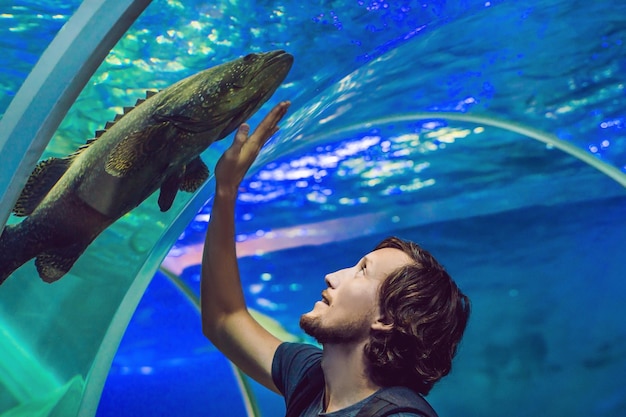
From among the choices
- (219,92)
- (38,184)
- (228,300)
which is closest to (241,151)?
(219,92)

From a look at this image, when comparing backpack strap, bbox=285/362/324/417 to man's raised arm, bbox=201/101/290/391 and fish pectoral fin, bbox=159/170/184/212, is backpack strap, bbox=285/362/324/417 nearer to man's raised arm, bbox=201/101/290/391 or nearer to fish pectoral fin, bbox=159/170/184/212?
man's raised arm, bbox=201/101/290/391

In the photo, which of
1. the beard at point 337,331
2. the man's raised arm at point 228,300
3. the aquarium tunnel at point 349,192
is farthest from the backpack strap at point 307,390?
the aquarium tunnel at point 349,192

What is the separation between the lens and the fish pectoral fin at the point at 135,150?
2463 millimetres

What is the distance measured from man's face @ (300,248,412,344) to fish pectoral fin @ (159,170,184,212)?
766 mm

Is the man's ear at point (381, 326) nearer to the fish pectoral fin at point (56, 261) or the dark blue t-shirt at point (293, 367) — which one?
the dark blue t-shirt at point (293, 367)

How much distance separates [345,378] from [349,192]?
552 centimetres

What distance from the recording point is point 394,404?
2.09 metres

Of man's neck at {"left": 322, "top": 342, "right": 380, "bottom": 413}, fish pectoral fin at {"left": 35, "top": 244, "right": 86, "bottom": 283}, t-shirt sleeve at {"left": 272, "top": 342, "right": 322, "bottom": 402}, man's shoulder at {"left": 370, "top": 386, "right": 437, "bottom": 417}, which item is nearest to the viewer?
man's shoulder at {"left": 370, "top": 386, "right": 437, "bottom": 417}

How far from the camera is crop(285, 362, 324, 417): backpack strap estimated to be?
8.02 ft

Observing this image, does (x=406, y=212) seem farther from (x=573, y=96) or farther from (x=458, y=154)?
(x=573, y=96)

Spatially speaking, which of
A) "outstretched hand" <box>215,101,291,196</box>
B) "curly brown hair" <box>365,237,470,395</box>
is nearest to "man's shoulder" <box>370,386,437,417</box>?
"curly brown hair" <box>365,237,470,395</box>

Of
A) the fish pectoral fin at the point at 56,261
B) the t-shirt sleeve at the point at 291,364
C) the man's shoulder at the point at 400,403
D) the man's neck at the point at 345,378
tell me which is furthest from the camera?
the fish pectoral fin at the point at 56,261

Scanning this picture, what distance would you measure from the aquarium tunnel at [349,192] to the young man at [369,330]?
691mm

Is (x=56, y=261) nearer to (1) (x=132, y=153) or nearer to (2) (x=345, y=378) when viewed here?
(1) (x=132, y=153)
